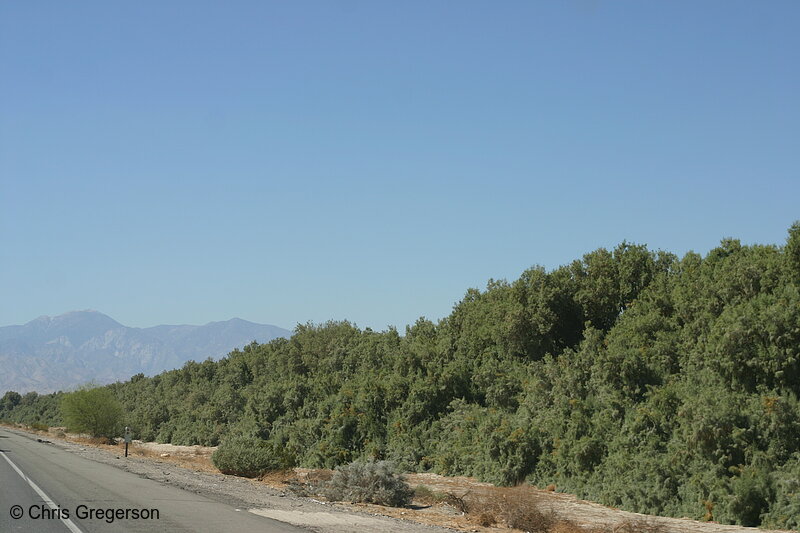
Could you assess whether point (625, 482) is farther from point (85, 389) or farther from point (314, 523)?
point (85, 389)

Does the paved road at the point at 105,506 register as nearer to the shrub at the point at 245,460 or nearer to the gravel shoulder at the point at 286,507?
the gravel shoulder at the point at 286,507

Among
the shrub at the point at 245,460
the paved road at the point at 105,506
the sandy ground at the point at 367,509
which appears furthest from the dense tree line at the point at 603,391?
the paved road at the point at 105,506

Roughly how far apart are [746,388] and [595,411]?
6.64 m

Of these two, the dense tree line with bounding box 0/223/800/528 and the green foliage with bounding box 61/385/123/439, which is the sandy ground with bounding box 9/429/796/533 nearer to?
the dense tree line with bounding box 0/223/800/528

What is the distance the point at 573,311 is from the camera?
37.2 meters

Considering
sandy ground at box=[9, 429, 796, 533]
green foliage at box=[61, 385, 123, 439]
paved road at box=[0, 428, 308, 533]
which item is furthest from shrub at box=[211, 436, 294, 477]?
green foliage at box=[61, 385, 123, 439]

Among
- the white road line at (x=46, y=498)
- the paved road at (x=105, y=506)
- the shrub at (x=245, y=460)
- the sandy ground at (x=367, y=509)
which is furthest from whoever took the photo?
the shrub at (x=245, y=460)

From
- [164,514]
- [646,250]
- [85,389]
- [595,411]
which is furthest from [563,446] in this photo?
[85,389]

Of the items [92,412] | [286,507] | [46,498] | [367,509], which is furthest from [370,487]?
[92,412]

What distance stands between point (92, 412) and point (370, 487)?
45976 mm

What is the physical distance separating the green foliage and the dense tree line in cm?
1346

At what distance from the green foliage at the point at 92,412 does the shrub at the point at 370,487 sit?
44.3m

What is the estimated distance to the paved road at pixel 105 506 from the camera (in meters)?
12.8

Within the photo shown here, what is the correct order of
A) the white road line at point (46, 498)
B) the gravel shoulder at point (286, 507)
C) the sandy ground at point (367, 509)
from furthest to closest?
the sandy ground at point (367, 509), the gravel shoulder at point (286, 507), the white road line at point (46, 498)
